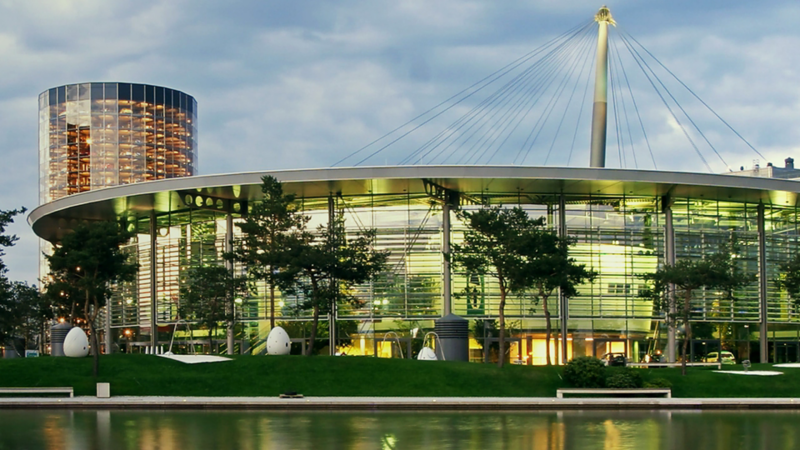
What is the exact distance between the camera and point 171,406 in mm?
32719

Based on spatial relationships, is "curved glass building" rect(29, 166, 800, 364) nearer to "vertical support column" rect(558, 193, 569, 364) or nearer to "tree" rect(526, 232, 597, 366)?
"vertical support column" rect(558, 193, 569, 364)

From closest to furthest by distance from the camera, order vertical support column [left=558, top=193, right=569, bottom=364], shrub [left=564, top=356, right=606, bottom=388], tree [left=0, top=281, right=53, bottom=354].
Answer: shrub [left=564, top=356, right=606, bottom=388] → tree [left=0, top=281, right=53, bottom=354] → vertical support column [left=558, top=193, right=569, bottom=364]

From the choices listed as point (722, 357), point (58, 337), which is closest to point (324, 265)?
point (58, 337)

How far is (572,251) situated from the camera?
183 ft

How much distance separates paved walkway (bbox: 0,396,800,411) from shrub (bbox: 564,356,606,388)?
303 centimetres

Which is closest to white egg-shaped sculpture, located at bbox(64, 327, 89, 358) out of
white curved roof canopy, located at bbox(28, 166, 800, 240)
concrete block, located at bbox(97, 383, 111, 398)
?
concrete block, located at bbox(97, 383, 111, 398)

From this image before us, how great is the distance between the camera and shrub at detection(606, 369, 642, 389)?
120 ft

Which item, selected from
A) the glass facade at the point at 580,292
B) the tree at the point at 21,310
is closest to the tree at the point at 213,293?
the glass facade at the point at 580,292

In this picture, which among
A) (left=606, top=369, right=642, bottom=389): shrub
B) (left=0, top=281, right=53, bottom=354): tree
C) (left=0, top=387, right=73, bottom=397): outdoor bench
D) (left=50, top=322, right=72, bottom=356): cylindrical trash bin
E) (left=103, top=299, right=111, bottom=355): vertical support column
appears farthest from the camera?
(left=103, top=299, right=111, bottom=355): vertical support column

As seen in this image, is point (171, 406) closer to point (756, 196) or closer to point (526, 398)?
point (526, 398)

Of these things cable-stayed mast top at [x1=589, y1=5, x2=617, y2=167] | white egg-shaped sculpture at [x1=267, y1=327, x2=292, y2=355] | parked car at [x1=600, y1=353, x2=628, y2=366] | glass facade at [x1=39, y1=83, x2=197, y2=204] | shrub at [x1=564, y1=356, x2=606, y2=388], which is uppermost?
glass facade at [x1=39, y1=83, x2=197, y2=204]

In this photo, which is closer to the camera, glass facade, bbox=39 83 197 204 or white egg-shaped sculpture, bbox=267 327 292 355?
white egg-shaped sculpture, bbox=267 327 292 355

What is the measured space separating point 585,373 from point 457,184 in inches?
747

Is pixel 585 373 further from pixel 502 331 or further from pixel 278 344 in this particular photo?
pixel 278 344
